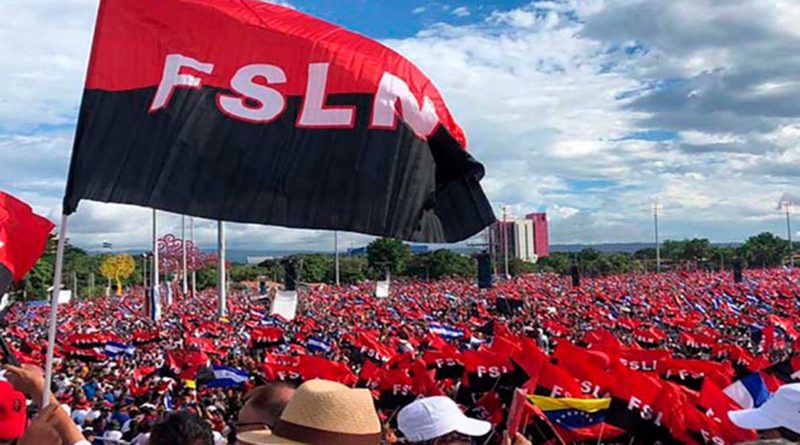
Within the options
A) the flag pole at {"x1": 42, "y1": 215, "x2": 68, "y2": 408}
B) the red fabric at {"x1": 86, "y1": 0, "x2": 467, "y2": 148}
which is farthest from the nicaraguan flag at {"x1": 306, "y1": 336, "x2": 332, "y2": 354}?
the flag pole at {"x1": 42, "y1": 215, "x2": 68, "y2": 408}

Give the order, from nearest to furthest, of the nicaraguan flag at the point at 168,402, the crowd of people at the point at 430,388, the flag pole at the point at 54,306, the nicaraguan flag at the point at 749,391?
1. the crowd of people at the point at 430,388
2. the flag pole at the point at 54,306
3. the nicaraguan flag at the point at 749,391
4. the nicaraguan flag at the point at 168,402

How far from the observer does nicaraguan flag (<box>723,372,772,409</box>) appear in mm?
6973

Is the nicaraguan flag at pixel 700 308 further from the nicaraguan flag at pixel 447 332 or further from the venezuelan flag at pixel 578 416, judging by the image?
the venezuelan flag at pixel 578 416

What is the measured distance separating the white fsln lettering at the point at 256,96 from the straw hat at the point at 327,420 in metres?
2.68

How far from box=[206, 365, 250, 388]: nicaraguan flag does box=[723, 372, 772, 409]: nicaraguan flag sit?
719 cm

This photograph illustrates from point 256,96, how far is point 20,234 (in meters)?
1.70

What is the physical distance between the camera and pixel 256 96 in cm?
505

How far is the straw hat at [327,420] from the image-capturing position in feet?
8.07

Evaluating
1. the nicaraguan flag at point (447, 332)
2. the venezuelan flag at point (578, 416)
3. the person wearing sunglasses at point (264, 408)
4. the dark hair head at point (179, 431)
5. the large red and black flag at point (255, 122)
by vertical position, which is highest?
the large red and black flag at point (255, 122)

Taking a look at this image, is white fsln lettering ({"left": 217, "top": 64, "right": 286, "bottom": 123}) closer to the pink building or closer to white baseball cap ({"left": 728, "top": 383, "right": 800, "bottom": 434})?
white baseball cap ({"left": 728, "top": 383, "right": 800, "bottom": 434})

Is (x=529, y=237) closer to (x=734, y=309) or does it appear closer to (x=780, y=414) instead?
(x=734, y=309)

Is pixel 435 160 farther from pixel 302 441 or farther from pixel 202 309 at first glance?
pixel 202 309

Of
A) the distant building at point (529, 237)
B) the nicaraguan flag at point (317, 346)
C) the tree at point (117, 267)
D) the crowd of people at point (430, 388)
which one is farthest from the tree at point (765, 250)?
the nicaraguan flag at point (317, 346)

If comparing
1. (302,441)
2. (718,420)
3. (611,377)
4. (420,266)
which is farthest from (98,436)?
(420,266)
